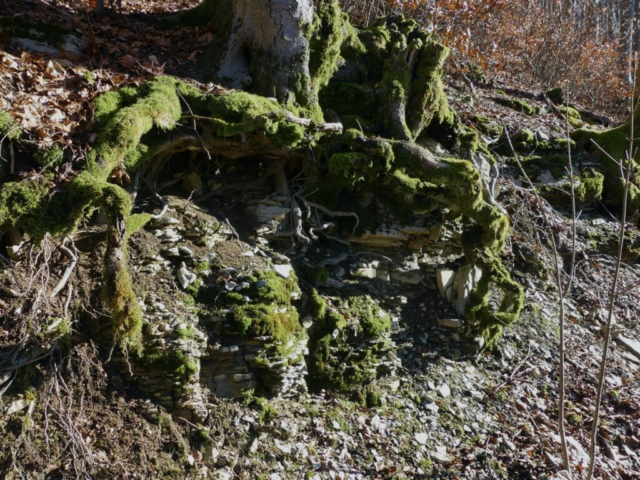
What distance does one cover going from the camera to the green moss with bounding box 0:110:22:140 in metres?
3.70

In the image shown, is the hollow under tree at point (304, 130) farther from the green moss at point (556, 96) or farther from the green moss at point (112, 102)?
the green moss at point (556, 96)

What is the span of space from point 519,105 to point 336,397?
7.40 metres

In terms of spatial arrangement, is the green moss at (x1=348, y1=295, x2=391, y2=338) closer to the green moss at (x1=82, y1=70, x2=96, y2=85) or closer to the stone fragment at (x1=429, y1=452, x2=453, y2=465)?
the stone fragment at (x1=429, y1=452, x2=453, y2=465)

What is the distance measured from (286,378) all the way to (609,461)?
3318 millimetres

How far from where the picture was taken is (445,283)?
5.86 metres

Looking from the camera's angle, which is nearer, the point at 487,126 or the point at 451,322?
the point at 451,322

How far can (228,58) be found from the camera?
222 inches

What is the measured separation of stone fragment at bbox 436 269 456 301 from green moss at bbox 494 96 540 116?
518 centimetres

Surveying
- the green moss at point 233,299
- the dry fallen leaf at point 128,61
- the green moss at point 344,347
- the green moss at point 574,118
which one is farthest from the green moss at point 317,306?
the green moss at point 574,118

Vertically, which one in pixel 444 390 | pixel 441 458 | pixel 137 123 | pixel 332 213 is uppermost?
pixel 137 123

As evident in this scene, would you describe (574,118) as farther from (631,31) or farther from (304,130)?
(631,31)

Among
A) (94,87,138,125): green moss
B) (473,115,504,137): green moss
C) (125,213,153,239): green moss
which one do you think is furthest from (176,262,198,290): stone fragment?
(473,115,504,137): green moss

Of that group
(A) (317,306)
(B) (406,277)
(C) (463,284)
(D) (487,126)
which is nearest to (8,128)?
(A) (317,306)

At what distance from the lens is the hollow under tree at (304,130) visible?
3.71 m
